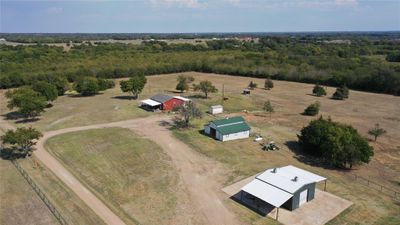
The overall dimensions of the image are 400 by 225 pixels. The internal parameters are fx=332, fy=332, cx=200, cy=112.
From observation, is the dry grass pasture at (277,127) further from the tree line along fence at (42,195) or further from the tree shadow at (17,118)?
the tree line along fence at (42,195)

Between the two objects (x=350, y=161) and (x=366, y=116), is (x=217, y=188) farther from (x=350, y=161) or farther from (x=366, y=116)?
(x=366, y=116)

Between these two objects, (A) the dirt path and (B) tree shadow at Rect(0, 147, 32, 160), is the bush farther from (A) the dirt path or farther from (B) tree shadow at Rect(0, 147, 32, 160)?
(B) tree shadow at Rect(0, 147, 32, 160)

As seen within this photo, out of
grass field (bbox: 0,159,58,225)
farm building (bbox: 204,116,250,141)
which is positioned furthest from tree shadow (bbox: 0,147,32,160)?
farm building (bbox: 204,116,250,141)

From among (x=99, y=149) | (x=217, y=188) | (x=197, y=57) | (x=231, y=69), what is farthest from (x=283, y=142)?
(x=197, y=57)

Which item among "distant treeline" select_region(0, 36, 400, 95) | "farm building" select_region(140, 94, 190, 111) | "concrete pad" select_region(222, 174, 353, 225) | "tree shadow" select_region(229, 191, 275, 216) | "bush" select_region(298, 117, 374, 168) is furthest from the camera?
"distant treeline" select_region(0, 36, 400, 95)

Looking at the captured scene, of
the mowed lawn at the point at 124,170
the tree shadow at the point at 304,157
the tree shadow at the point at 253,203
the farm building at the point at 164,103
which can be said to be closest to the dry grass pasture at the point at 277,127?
the tree shadow at the point at 304,157
